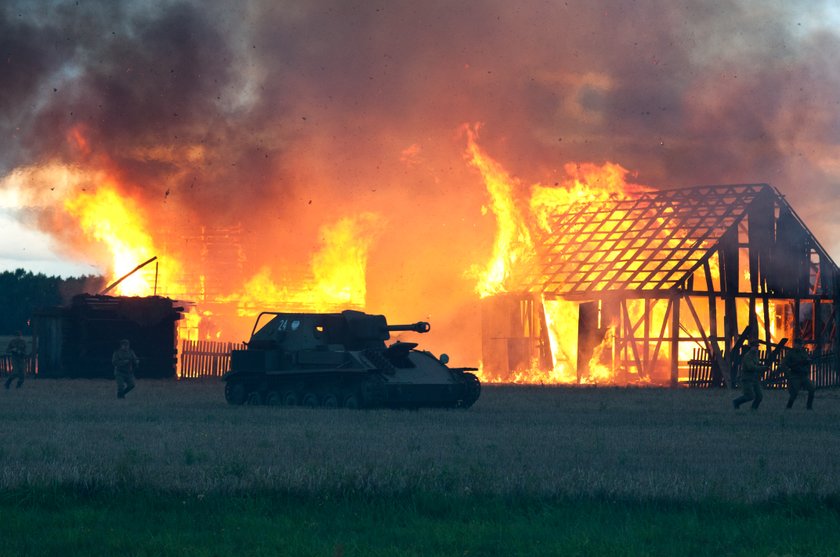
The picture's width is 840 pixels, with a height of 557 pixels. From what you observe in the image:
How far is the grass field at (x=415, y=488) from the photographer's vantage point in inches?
458

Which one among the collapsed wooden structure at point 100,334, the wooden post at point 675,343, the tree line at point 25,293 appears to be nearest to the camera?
the wooden post at point 675,343

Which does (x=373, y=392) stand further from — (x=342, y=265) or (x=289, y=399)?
(x=342, y=265)

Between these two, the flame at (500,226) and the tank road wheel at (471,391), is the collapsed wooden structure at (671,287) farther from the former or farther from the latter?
the tank road wheel at (471,391)

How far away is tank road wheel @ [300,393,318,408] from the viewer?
29.6 meters

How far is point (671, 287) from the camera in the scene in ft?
139

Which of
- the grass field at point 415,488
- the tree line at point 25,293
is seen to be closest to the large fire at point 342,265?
the grass field at point 415,488

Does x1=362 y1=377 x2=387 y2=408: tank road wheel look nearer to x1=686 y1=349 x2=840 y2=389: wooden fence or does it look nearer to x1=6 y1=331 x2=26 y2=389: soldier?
x1=6 y1=331 x2=26 y2=389: soldier

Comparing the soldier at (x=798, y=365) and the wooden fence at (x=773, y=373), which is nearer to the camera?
the soldier at (x=798, y=365)

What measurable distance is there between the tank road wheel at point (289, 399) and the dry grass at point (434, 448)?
3.51ft

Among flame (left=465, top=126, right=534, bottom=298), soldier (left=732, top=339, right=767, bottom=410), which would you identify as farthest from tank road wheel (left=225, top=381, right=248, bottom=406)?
flame (left=465, top=126, right=534, bottom=298)

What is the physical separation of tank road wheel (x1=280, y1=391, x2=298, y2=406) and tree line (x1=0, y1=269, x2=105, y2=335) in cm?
7785

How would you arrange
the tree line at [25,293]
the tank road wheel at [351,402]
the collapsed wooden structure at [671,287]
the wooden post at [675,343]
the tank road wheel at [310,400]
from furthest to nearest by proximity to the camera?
the tree line at [25,293], the collapsed wooden structure at [671,287], the wooden post at [675,343], the tank road wheel at [310,400], the tank road wheel at [351,402]

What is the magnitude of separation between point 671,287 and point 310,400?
1648cm

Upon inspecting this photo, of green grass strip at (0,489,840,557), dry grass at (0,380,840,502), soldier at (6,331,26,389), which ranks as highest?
soldier at (6,331,26,389)
